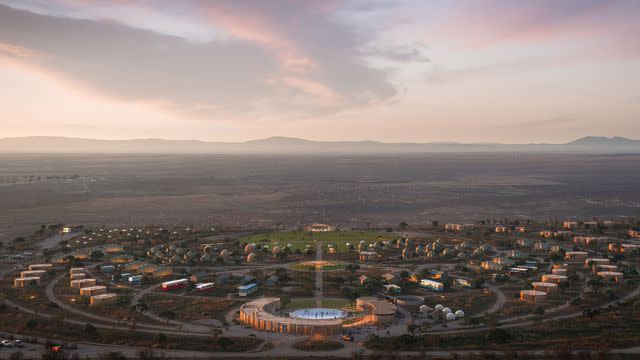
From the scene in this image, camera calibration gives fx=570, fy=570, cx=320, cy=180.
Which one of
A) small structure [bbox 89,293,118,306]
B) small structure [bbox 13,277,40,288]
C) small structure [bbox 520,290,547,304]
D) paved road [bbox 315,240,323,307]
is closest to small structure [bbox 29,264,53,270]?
small structure [bbox 13,277,40,288]

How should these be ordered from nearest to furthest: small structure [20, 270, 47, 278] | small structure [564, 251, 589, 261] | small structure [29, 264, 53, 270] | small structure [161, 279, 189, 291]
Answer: small structure [161, 279, 189, 291], small structure [20, 270, 47, 278], small structure [29, 264, 53, 270], small structure [564, 251, 589, 261]

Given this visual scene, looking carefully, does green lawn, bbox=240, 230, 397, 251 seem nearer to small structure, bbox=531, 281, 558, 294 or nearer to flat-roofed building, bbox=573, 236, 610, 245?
flat-roofed building, bbox=573, 236, 610, 245

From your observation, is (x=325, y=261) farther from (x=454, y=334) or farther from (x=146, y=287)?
(x=454, y=334)

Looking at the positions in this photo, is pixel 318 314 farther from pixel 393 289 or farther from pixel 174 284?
pixel 174 284

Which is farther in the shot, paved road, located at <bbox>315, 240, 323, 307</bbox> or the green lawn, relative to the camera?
the green lawn

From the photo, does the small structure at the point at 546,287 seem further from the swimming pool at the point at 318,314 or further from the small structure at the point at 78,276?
the small structure at the point at 78,276

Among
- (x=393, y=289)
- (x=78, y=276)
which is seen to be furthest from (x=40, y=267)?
(x=393, y=289)

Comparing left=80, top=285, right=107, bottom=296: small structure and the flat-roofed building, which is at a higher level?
the flat-roofed building

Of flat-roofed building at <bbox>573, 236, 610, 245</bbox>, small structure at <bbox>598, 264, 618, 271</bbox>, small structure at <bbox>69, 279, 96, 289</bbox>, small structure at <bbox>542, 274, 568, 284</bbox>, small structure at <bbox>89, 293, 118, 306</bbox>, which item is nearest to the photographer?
small structure at <bbox>89, 293, 118, 306</bbox>
